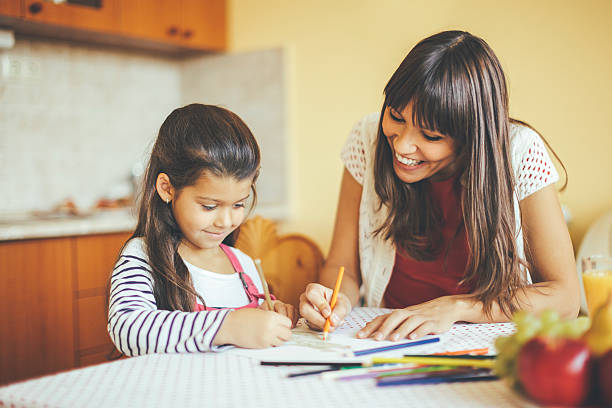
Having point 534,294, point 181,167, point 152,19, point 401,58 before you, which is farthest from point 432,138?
point 152,19

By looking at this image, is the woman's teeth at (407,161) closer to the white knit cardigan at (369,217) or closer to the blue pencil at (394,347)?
the white knit cardigan at (369,217)

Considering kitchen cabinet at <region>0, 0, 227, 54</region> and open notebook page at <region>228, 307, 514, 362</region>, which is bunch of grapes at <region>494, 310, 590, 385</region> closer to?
open notebook page at <region>228, 307, 514, 362</region>

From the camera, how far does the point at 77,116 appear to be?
2979 millimetres

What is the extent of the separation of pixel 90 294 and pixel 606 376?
223 cm

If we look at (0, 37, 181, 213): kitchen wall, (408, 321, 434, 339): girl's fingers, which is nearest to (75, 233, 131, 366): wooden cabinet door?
(0, 37, 181, 213): kitchen wall

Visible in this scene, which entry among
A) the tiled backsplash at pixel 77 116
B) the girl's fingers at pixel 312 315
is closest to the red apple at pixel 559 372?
the girl's fingers at pixel 312 315

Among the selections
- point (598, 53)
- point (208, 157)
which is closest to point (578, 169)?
point (598, 53)

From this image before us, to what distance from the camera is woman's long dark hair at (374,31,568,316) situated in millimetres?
1129

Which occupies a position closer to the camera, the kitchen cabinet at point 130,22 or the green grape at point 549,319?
the green grape at point 549,319

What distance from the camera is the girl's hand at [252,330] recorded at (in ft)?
3.03

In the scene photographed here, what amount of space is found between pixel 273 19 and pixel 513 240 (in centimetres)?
222

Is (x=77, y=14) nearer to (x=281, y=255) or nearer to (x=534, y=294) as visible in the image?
(x=281, y=255)

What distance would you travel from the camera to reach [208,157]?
3.74 feet

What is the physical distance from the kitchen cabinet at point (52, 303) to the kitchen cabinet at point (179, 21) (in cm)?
114
